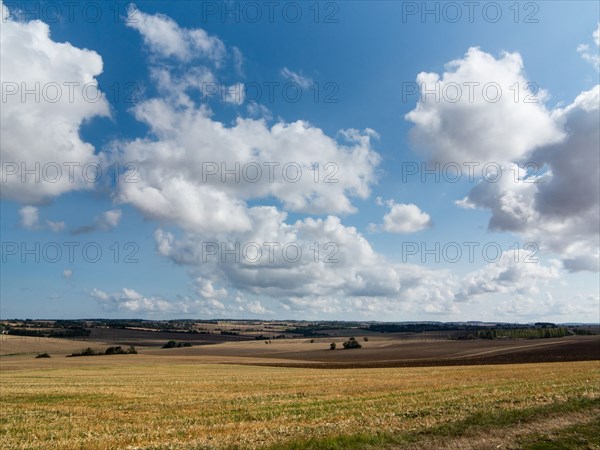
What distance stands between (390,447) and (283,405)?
1229 centimetres

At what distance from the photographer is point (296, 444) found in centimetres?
1555

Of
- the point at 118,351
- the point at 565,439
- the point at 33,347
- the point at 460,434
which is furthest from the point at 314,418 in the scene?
the point at 33,347

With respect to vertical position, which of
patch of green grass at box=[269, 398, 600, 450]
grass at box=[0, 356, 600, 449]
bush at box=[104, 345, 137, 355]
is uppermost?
patch of green grass at box=[269, 398, 600, 450]

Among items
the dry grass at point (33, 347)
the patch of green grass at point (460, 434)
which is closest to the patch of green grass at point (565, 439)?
the patch of green grass at point (460, 434)

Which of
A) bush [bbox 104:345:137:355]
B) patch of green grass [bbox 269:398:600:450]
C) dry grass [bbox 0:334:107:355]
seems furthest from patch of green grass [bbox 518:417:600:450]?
dry grass [bbox 0:334:107:355]

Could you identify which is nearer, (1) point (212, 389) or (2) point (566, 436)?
(2) point (566, 436)

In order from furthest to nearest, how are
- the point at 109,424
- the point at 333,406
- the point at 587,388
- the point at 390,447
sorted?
the point at 587,388 → the point at 333,406 → the point at 109,424 → the point at 390,447

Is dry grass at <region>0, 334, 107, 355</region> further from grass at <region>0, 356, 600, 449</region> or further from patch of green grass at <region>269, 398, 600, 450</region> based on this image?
patch of green grass at <region>269, 398, 600, 450</region>

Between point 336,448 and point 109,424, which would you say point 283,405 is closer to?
point 109,424

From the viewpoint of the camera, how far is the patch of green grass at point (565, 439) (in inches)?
582

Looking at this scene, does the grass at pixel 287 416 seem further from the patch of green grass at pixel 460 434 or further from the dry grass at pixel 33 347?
the dry grass at pixel 33 347

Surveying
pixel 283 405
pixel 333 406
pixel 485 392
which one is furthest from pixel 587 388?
pixel 283 405

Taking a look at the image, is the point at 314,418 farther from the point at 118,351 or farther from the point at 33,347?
the point at 33,347

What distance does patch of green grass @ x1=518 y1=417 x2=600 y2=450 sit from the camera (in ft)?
48.5
